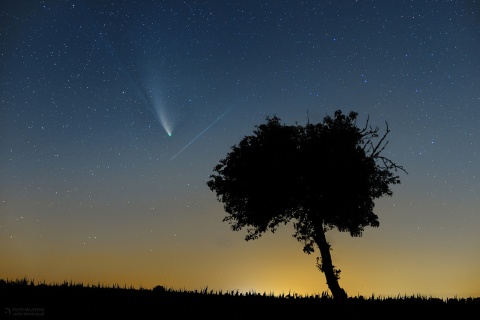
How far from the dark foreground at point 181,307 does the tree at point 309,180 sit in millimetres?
18091

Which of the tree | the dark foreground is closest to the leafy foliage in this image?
the tree

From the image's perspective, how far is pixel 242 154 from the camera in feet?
113

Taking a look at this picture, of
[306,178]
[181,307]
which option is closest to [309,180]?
[306,178]

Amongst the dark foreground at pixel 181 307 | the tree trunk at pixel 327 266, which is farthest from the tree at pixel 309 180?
the dark foreground at pixel 181 307

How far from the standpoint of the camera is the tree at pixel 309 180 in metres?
32.8

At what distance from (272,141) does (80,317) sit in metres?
26.2

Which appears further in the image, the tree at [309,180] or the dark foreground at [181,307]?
the tree at [309,180]

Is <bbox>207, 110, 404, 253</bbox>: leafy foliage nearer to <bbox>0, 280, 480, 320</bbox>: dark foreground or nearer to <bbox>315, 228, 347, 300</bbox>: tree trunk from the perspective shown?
<bbox>315, 228, 347, 300</bbox>: tree trunk

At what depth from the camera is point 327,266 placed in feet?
108

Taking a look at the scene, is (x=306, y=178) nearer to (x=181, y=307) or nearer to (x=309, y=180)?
(x=309, y=180)

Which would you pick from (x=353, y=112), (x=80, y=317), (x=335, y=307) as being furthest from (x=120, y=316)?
(x=353, y=112)

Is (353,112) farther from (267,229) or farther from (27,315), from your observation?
(27,315)

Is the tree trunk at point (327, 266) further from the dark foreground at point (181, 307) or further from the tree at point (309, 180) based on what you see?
the dark foreground at point (181, 307)

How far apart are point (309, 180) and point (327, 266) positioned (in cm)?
642
